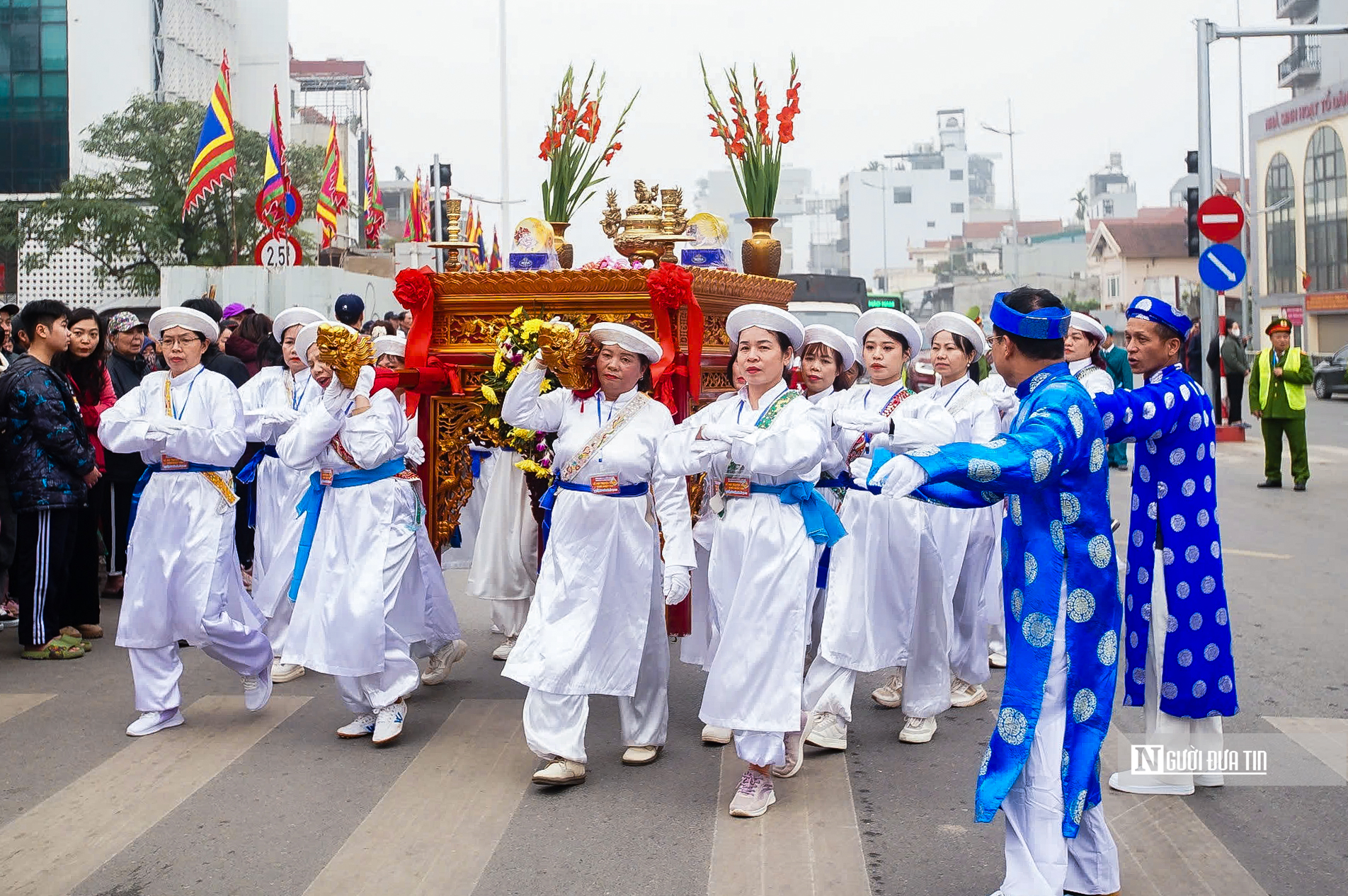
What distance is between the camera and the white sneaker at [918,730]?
6188 mm

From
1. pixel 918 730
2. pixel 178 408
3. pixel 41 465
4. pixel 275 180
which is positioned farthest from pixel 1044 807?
pixel 275 180

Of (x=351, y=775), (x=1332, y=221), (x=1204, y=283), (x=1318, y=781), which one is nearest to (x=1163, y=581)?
(x=1318, y=781)

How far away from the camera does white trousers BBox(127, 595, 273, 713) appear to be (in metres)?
6.38

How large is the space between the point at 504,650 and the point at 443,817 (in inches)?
108

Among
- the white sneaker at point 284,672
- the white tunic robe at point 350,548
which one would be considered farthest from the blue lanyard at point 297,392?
the white tunic robe at point 350,548

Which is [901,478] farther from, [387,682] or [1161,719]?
[387,682]

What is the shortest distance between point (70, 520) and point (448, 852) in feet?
15.1

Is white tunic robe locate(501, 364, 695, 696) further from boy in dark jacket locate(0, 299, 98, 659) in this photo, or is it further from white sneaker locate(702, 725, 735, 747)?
boy in dark jacket locate(0, 299, 98, 659)

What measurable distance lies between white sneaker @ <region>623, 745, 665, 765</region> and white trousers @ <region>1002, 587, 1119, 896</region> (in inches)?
84.4

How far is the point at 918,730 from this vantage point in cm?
621

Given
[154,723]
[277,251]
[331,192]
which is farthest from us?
[277,251]

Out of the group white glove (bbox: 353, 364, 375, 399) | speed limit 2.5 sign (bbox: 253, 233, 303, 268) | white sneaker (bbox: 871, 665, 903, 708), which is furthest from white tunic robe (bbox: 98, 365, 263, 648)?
speed limit 2.5 sign (bbox: 253, 233, 303, 268)

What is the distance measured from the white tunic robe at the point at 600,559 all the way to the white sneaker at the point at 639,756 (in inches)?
14.9

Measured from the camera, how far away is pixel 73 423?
812 cm
